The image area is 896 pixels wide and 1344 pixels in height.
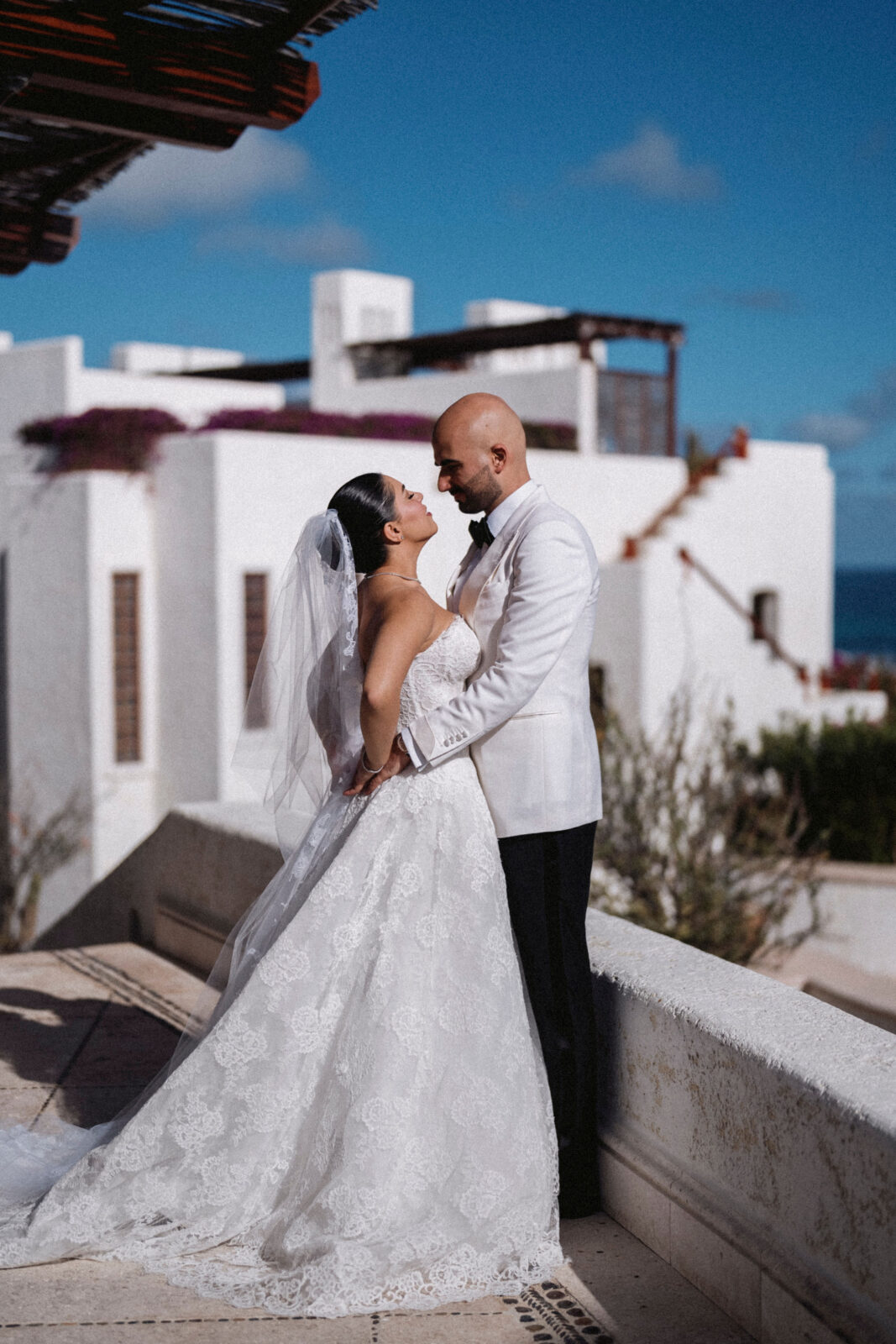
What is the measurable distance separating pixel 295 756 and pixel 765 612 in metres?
17.4

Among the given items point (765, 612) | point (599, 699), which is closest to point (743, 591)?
point (765, 612)

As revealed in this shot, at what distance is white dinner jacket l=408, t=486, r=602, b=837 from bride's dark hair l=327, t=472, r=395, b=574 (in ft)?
0.84

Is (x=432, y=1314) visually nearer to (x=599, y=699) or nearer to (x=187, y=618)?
(x=599, y=699)

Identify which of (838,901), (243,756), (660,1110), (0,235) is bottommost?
(838,901)

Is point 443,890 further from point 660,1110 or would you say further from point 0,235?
point 0,235

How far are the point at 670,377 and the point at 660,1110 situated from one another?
17484 millimetres

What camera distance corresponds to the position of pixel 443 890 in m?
3.27

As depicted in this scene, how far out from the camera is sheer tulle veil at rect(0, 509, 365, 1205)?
3453 millimetres

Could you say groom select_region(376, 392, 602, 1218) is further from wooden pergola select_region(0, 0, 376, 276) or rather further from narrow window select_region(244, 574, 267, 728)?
narrow window select_region(244, 574, 267, 728)

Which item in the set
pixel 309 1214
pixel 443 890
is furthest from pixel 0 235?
pixel 309 1214

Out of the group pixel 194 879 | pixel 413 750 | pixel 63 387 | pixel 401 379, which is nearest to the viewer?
pixel 413 750

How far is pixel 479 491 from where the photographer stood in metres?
3.40

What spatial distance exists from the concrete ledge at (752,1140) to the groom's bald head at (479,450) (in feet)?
3.92

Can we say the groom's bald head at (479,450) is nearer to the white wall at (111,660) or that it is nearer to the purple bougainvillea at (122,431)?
the white wall at (111,660)
